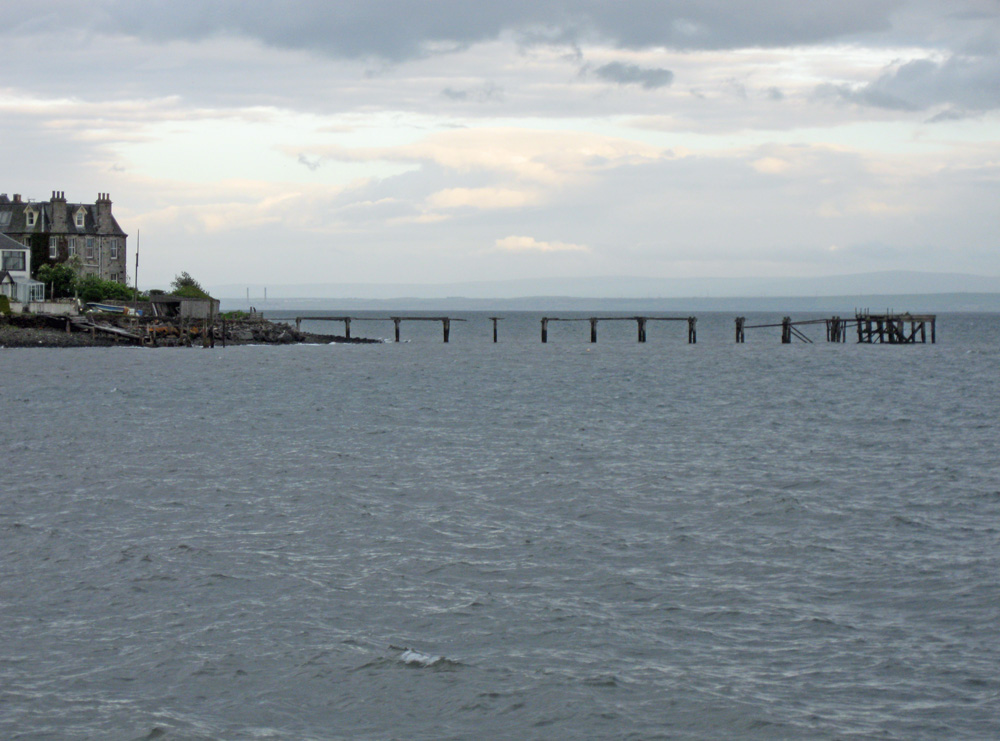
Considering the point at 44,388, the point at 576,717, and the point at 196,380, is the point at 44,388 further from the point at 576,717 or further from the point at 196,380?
the point at 576,717

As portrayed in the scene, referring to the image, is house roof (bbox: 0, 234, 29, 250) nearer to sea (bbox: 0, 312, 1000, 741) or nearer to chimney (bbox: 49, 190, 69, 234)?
chimney (bbox: 49, 190, 69, 234)

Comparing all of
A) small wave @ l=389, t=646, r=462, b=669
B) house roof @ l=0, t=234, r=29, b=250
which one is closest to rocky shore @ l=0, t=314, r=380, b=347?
house roof @ l=0, t=234, r=29, b=250

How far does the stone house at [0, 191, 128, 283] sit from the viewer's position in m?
108

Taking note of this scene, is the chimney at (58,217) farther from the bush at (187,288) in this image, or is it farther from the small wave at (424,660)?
the small wave at (424,660)

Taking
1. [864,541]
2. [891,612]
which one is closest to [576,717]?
[891,612]

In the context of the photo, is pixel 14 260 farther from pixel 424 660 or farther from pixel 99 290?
pixel 424 660

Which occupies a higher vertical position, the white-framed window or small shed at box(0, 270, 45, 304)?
the white-framed window

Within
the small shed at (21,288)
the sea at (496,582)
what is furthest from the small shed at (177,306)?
the sea at (496,582)

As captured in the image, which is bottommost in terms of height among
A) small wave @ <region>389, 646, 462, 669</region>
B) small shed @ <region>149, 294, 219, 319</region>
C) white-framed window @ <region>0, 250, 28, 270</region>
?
small wave @ <region>389, 646, 462, 669</region>

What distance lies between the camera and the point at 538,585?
16484 mm

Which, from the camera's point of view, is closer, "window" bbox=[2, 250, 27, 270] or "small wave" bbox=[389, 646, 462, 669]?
"small wave" bbox=[389, 646, 462, 669]

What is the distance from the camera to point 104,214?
115 metres

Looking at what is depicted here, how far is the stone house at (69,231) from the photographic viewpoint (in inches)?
4254

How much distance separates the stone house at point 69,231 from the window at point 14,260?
34.1 feet
